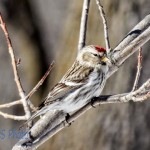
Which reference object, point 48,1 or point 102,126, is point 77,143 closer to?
point 102,126

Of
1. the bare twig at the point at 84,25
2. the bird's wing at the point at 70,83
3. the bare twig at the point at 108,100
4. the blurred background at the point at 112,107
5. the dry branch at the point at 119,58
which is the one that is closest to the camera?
the bare twig at the point at 108,100

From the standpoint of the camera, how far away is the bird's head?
3182mm

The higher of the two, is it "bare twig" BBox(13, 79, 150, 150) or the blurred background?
the blurred background

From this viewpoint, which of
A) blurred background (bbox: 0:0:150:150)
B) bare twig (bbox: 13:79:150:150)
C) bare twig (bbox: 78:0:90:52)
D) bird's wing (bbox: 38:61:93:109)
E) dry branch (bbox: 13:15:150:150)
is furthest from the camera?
blurred background (bbox: 0:0:150:150)

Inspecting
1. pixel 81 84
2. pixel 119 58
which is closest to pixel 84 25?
pixel 119 58

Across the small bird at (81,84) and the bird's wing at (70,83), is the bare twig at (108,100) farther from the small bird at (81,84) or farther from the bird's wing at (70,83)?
the bird's wing at (70,83)

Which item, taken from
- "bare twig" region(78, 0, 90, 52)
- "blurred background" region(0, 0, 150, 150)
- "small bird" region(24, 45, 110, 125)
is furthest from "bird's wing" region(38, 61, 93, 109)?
"blurred background" region(0, 0, 150, 150)

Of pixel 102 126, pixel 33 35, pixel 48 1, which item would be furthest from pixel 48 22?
pixel 102 126

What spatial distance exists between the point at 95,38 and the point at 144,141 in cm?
105

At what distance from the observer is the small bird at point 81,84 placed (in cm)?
293

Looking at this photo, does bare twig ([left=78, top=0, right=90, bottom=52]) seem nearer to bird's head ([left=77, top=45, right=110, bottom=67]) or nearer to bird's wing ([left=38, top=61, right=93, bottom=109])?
bird's head ([left=77, top=45, right=110, bottom=67])

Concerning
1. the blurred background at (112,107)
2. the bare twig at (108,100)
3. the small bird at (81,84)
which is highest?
the blurred background at (112,107)

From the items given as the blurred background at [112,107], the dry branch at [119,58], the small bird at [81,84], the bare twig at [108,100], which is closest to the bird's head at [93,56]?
the small bird at [81,84]

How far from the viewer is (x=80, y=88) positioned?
320cm
